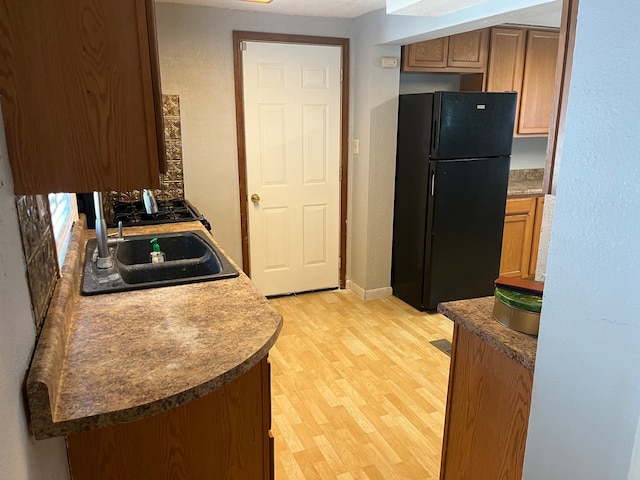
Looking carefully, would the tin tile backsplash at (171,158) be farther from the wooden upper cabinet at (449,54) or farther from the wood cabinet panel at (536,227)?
the wood cabinet panel at (536,227)

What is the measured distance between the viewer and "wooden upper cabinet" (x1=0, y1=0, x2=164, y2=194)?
→ 957mm

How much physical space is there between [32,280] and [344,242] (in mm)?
3253

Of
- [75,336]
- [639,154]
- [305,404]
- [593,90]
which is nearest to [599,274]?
[639,154]

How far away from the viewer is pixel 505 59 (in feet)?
13.0

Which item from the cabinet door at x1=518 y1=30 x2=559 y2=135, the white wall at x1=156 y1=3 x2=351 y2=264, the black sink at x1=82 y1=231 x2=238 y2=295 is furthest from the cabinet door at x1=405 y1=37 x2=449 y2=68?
the black sink at x1=82 y1=231 x2=238 y2=295

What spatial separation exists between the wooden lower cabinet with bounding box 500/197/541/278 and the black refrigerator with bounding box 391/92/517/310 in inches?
14.3

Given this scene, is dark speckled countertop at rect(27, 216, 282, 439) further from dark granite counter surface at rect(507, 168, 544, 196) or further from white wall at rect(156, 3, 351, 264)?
dark granite counter surface at rect(507, 168, 544, 196)

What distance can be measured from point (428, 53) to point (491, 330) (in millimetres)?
2866

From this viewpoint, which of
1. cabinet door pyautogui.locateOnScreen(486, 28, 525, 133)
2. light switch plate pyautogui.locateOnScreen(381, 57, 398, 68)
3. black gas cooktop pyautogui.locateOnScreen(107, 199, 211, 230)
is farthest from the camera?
cabinet door pyautogui.locateOnScreen(486, 28, 525, 133)

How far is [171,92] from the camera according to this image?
3.41 meters

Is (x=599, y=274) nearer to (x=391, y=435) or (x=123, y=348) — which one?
(x=123, y=348)

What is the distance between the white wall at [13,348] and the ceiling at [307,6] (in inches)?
105

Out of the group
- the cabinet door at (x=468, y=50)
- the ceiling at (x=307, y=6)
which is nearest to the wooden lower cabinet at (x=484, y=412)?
the ceiling at (x=307, y=6)

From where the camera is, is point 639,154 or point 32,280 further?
point 32,280
